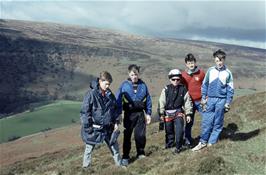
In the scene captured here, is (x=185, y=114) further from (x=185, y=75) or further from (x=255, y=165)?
(x=255, y=165)

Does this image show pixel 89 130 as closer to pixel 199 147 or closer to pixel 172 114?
pixel 172 114

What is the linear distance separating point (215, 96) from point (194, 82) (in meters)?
0.99

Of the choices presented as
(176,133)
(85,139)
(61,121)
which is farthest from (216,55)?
(61,121)

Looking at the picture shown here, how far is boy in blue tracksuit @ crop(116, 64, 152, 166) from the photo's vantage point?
12430 millimetres

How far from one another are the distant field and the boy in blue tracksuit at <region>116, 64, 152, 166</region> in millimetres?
126736

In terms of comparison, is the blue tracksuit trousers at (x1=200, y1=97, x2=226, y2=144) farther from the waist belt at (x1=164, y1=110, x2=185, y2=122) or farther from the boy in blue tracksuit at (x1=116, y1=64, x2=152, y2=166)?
the boy in blue tracksuit at (x1=116, y1=64, x2=152, y2=166)

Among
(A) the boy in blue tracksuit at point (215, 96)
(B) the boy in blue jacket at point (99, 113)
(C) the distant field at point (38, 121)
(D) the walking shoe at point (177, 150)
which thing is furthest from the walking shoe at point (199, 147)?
(C) the distant field at point (38, 121)

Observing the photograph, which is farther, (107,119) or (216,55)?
(216,55)

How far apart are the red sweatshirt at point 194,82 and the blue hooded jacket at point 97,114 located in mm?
2959

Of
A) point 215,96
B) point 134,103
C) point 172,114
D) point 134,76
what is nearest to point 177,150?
point 172,114

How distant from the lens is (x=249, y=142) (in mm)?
13656

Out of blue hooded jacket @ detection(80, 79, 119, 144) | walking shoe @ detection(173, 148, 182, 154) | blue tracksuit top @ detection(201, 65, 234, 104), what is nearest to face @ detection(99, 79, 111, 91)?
blue hooded jacket @ detection(80, 79, 119, 144)

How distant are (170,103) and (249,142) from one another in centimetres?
294

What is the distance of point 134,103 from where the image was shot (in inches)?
491
